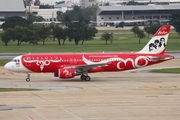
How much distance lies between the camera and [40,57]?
67.2 metres

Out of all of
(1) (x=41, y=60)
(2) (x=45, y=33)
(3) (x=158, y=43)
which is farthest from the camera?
(2) (x=45, y=33)

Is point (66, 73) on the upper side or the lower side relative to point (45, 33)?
upper

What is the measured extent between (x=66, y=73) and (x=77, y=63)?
227 centimetres

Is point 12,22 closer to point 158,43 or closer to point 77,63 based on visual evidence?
point 158,43

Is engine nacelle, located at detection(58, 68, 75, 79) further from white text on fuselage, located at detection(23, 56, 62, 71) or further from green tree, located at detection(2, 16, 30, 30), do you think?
green tree, located at detection(2, 16, 30, 30)

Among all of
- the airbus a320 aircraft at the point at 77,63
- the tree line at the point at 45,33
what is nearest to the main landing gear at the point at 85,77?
the airbus a320 aircraft at the point at 77,63

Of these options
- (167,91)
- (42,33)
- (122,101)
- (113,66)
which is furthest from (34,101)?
(42,33)

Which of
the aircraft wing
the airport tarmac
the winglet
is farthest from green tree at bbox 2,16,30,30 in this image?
the aircraft wing

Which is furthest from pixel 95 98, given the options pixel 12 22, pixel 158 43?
pixel 12 22

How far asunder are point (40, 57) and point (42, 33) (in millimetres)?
79872

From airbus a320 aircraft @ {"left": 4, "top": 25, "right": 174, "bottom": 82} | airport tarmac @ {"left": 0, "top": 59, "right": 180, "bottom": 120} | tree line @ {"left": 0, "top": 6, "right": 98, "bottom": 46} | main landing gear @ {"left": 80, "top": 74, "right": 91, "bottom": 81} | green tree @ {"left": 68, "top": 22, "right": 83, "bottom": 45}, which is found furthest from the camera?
green tree @ {"left": 68, "top": 22, "right": 83, "bottom": 45}

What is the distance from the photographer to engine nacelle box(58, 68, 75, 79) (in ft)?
216

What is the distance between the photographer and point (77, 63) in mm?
67438

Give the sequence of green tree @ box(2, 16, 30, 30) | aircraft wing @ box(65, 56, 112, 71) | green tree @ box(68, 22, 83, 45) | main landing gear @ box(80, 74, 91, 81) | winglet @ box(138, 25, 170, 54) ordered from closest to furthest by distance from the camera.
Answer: aircraft wing @ box(65, 56, 112, 71) < main landing gear @ box(80, 74, 91, 81) < winglet @ box(138, 25, 170, 54) < green tree @ box(68, 22, 83, 45) < green tree @ box(2, 16, 30, 30)
